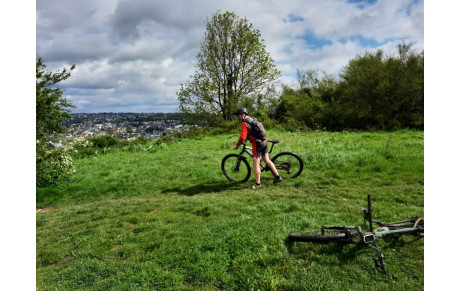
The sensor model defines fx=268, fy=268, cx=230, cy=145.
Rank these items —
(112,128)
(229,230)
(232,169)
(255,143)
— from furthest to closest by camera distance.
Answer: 1. (112,128)
2. (232,169)
3. (255,143)
4. (229,230)

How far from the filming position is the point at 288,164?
893 cm

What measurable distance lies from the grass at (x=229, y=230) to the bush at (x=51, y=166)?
95 centimetres

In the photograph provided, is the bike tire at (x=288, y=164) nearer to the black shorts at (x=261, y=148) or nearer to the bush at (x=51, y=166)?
the black shorts at (x=261, y=148)

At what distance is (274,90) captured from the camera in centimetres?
3100

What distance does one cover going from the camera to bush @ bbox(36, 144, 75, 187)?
10.4 m

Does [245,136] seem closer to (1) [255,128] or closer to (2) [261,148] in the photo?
(1) [255,128]

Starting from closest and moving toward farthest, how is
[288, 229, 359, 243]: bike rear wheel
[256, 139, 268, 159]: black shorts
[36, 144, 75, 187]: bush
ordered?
[288, 229, 359, 243]: bike rear wheel, [256, 139, 268, 159]: black shorts, [36, 144, 75, 187]: bush

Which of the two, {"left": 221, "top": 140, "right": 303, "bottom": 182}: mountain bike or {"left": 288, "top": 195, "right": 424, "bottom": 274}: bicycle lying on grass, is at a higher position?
{"left": 221, "top": 140, "right": 303, "bottom": 182}: mountain bike

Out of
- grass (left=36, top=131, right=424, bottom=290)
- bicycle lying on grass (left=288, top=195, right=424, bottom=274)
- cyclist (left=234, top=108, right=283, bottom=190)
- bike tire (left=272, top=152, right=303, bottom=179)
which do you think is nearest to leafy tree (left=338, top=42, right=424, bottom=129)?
grass (left=36, top=131, right=424, bottom=290)

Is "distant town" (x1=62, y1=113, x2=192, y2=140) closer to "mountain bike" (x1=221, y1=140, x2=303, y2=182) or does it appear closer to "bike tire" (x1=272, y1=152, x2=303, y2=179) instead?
"mountain bike" (x1=221, y1=140, x2=303, y2=182)

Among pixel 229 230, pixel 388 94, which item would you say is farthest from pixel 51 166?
pixel 388 94

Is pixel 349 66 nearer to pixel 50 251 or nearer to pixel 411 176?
pixel 411 176

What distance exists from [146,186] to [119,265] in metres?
5.86

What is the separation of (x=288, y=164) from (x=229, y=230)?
4.34 metres
